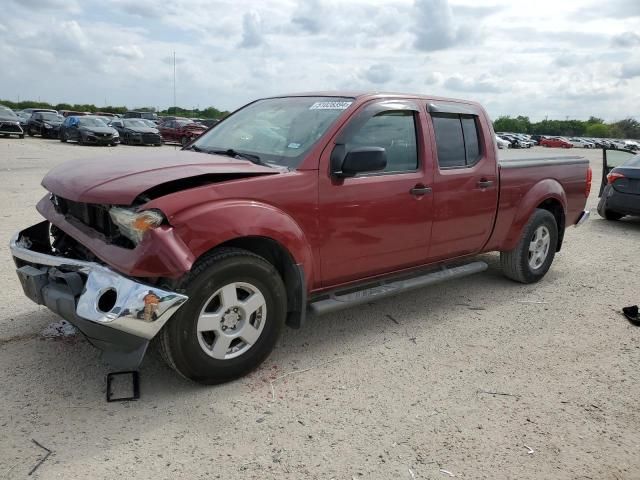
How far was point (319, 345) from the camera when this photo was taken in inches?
158

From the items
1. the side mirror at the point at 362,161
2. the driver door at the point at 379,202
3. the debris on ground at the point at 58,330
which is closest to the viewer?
the side mirror at the point at 362,161

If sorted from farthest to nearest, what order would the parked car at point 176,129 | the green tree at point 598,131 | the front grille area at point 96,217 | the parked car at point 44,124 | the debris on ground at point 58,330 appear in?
the green tree at point 598,131 < the parked car at point 176,129 < the parked car at point 44,124 < the debris on ground at point 58,330 < the front grille area at point 96,217

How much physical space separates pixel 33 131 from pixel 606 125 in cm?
11289

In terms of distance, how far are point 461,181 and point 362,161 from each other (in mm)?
1373

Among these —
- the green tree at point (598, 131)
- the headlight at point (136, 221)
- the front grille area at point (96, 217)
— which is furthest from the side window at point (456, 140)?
the green tree at point (598, 131)

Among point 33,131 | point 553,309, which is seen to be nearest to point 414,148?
point 553,309

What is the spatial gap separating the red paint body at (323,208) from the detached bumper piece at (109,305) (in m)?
0.10

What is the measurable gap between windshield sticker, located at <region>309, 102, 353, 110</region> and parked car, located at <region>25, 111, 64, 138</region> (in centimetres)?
2883

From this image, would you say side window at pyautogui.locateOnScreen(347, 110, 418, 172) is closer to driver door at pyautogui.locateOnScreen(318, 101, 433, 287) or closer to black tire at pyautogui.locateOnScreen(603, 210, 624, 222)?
driver door at pyautogui.locateOnScreen(318, 101, 433, 287)

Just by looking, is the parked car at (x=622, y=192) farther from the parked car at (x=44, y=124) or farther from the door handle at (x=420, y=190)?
the parked car at (x=44, y=124)

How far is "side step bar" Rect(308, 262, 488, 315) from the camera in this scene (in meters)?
3.74

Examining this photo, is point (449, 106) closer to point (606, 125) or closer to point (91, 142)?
point (91, 142)

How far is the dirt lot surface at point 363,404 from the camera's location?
2660 millimetres

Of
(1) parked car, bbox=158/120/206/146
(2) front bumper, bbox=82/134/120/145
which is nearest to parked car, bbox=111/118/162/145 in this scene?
(2) front bumper, bbox=82/134/120/145
